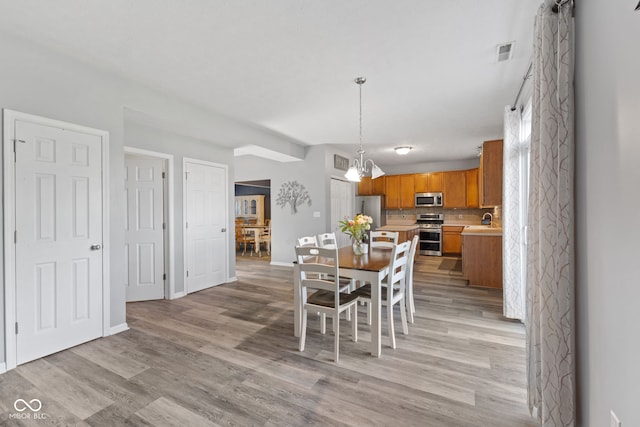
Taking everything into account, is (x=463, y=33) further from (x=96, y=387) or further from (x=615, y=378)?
(x=96, y=387)

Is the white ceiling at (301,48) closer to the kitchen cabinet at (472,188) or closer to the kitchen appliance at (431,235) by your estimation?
the kitchen cabinet at (472,188)

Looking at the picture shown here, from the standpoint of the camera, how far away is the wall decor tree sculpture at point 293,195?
641 cm

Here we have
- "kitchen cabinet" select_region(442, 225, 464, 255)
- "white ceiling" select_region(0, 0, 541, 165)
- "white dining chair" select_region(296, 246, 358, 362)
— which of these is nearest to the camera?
"white ceiling" select_region(0, 0, 541, 165)

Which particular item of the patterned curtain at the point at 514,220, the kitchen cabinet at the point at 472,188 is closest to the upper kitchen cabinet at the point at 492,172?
the patterned curtain at the point at 514,220

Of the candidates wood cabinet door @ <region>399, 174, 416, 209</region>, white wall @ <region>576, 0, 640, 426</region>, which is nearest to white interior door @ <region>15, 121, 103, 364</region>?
white wall @ <region>576, 0, 640, 426</region>

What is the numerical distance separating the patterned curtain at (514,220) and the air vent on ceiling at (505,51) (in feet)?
3.33

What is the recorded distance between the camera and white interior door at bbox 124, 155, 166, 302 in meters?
4.11

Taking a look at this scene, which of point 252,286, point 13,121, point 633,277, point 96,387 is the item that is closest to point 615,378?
point 633,277

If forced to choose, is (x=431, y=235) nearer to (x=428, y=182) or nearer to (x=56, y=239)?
(x=428, y=182)

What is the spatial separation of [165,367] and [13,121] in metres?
2.37

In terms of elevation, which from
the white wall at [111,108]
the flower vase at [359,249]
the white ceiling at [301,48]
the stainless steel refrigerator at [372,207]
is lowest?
the flower vase at [359,249]

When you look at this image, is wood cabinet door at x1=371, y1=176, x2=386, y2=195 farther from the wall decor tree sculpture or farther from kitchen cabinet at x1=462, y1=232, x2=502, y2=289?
kitchen cabinet at x1=462, y1=232, x2=502, y2=289

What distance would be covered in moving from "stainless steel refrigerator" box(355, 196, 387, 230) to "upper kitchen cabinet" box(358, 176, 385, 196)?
0.14 meters

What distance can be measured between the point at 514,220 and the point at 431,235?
14.6 ft
